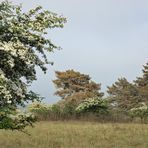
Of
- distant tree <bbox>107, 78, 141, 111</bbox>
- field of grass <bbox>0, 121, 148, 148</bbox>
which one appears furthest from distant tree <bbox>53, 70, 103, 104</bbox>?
field of grass <bbox>0, 121, 148, 148</bbox>

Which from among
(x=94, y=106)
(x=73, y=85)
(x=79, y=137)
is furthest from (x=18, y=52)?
(x=73, y=85)

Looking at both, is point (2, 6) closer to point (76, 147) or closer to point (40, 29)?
point (40, 29)

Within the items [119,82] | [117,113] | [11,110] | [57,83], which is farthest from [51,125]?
[119,82]

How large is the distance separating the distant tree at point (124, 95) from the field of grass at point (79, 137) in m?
57.3

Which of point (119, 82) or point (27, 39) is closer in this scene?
point (27, 39)

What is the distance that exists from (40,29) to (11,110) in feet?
12.3

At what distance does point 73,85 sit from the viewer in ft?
350

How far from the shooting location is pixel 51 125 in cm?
4684

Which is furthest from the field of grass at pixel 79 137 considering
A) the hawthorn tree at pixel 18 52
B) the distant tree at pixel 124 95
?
the distant tree at pixel 124 95

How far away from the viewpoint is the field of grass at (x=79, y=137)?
3438 centimetres

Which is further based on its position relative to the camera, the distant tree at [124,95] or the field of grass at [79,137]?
the distant tree at [124,95]

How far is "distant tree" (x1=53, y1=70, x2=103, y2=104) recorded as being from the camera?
105750 mm

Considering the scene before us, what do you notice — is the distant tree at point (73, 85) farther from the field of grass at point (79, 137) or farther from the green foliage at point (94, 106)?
the field of grass at point (79, 137)

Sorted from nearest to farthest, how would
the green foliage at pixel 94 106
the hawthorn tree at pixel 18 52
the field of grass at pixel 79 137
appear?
the hawthorn tree at pixel 18 52 < the field of grass at pixel 79 137 < the green foliage at pixel 94 106
